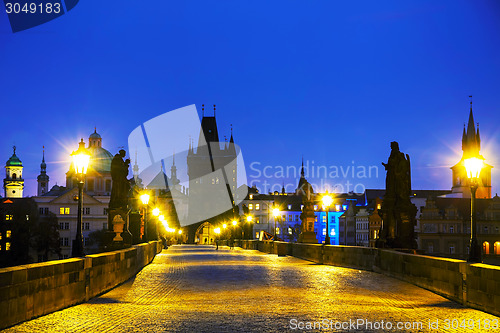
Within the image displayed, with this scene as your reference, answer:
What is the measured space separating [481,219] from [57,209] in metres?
83.2

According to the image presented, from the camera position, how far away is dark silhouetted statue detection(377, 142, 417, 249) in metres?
26.8

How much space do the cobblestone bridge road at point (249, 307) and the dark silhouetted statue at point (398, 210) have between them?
17.1 ft

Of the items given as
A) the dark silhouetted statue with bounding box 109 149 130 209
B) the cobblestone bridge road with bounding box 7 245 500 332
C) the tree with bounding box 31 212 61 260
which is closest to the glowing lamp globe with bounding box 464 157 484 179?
the cobblestone bridge road with bounding box 7 245 500 332

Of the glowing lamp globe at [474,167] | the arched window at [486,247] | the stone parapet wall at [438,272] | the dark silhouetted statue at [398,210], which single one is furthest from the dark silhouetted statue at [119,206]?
the arched window at [486,247]

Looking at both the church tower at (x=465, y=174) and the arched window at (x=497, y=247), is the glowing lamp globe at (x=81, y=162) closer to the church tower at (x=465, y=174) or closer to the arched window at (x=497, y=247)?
the arched window at (x=497, y=247)

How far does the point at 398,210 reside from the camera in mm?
27141

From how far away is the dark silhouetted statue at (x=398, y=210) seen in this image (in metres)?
26.8

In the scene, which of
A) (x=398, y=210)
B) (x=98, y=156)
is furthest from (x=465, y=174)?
(x=398, y=210)

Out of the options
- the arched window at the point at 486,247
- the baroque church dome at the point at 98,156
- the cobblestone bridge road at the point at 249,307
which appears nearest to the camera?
the cobblestone bridge road at the point at 249,307

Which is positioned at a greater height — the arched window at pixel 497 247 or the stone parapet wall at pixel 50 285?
the stone parapet wall at pixel 50 285

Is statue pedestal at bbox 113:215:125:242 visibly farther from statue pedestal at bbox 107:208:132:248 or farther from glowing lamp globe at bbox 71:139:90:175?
glowing lamp globe at bbox 71:139:90:175

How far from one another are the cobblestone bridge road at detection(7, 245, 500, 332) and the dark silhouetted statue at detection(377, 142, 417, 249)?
206 inches

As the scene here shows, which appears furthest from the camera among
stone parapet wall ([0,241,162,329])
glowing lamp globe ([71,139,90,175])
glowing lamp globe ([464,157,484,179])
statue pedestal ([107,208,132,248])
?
statue pedestal ([107,208,132,248])

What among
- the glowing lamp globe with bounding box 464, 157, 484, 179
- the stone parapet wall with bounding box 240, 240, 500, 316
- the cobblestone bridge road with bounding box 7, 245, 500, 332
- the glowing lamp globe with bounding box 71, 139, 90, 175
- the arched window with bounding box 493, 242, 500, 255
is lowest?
the arched window with bounding box 493, 242, 500, 255
